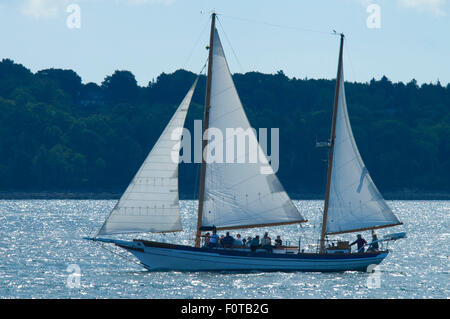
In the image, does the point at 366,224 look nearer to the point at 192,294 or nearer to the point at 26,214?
the point at 192,294

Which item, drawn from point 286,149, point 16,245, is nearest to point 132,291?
point 16,245

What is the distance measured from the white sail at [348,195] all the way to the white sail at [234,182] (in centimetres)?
322

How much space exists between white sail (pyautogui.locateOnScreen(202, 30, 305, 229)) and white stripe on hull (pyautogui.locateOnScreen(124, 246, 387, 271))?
1.72m

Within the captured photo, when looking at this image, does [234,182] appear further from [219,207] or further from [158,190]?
[158,190]

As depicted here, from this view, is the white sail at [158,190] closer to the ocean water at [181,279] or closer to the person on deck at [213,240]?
the person on deck at [213,240]

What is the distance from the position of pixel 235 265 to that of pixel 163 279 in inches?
155

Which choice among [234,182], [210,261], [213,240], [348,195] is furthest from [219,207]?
[348,195]

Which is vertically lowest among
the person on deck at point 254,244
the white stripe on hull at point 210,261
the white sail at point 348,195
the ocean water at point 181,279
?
the ocean water at point 181,279

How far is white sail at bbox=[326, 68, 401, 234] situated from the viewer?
5109cm

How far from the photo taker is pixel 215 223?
48750mm

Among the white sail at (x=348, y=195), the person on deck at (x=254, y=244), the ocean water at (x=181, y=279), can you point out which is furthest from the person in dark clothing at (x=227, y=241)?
the white sail at (x=348, y=195)

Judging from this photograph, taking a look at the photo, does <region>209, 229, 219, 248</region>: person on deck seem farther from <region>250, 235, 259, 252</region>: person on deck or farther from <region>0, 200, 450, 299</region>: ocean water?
<region>250, 235, 259, 252</region>: person on deck

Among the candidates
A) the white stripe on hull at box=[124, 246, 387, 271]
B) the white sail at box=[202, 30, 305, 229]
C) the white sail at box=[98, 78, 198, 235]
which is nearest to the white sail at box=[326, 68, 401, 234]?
the white stripe on hull at box=[124, 246, 387, 271]

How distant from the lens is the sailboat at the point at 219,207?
46.8 meters
